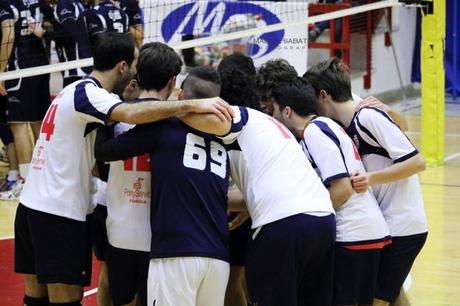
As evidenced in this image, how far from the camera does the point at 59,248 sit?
4.45 metres

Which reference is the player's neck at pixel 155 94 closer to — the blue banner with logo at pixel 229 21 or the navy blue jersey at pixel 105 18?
the navy blue jersey at pixel 105 18

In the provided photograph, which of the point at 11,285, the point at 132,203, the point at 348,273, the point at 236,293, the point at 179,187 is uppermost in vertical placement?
the point at 179,187

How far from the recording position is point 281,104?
14.7 feet

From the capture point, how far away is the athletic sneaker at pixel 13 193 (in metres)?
8.72

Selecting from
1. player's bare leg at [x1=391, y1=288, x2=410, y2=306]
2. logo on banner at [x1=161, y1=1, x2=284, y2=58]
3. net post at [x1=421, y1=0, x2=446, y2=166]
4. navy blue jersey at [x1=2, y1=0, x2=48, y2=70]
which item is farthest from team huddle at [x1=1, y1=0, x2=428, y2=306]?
logo on banner at [x1=161, y1=1, x2=284, y2=58]

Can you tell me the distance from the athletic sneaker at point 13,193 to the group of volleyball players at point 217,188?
4.07 m

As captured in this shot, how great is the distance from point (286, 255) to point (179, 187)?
0.53 meters

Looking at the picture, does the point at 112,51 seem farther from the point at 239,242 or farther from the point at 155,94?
the point at 239,242

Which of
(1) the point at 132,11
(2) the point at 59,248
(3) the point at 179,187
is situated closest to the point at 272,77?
(3) the point at 179,187

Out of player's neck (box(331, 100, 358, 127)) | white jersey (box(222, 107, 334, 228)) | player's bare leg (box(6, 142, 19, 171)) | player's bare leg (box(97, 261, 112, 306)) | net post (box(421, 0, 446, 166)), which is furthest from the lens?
net post (box(421, 0, 446, 166))

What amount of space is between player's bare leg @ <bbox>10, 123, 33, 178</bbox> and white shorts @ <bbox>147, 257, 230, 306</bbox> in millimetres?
5048

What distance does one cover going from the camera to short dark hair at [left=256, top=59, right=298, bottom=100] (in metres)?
4.52

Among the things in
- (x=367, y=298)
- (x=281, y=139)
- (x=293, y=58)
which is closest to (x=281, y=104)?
(x=281, y=139)

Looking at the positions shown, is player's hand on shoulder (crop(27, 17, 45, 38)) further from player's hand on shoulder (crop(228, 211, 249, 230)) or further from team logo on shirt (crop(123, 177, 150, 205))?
team logo on shirt (crop(123, 177, 150, 205))
